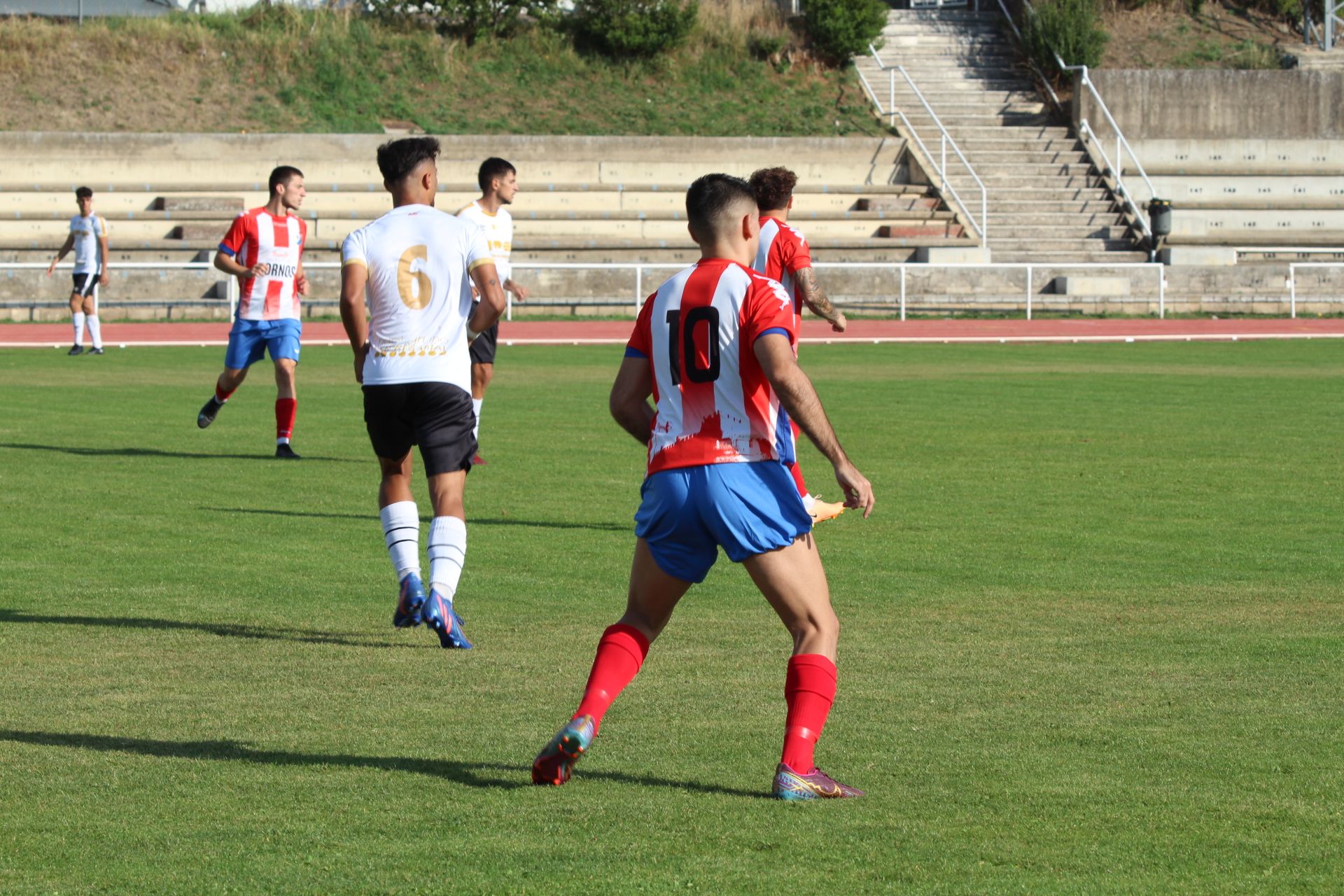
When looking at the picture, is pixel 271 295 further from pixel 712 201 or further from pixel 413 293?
pixel 712 201

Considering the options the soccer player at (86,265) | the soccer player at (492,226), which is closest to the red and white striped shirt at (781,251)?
the soccer player at (492,226)

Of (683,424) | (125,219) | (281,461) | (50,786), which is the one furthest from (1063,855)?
(125,219)

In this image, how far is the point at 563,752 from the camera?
4.77m

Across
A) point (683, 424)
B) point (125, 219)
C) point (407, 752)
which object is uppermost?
point (125, 219)

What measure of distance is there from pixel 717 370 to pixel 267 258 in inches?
361

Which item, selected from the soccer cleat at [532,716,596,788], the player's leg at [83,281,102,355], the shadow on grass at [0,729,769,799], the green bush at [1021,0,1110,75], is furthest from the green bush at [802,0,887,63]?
the soccer cleat at [532,716,596,788]

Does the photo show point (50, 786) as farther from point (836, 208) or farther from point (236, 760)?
point (836, 208)

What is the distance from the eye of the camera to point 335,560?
29.1ft

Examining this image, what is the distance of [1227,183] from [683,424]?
123 feet

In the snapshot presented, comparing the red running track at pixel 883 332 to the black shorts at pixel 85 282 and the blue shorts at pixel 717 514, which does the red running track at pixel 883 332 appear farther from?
the blue shorts at pixel 717 514

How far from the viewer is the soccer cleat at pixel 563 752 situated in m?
4.76

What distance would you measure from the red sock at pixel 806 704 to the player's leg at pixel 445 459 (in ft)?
8.04

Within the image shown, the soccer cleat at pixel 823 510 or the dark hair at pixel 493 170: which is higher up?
the dark hair at pixel 493 170

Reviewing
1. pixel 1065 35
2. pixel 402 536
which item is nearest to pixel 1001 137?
pixel 1065 35
